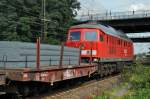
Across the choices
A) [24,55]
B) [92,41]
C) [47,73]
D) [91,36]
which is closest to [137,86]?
[47,73]

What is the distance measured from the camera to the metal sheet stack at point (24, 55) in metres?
13.8

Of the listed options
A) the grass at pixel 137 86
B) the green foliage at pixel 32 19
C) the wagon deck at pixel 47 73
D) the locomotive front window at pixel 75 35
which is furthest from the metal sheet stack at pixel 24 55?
the green foliage at pixel 32 19

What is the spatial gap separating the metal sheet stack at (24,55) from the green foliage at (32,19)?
1207 inches

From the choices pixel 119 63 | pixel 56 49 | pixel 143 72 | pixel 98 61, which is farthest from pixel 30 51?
pixel 119 63

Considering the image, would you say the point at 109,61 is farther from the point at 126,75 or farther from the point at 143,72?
the point at 143,72

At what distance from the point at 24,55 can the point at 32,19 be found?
132ft

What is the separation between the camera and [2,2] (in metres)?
51.7

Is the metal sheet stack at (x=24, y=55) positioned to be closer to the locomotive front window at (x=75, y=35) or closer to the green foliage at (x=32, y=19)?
the locomotive front window at (x=75, y=35)

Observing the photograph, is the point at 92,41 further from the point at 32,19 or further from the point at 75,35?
the point at 32,19

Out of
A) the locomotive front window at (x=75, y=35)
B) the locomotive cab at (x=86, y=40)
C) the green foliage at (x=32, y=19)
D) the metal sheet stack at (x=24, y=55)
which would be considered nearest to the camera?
the metal sheet stack at (x=24, y=55)

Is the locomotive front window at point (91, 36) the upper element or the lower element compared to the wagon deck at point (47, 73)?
upper

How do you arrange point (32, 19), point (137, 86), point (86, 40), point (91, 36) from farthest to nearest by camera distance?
point (32, 19) < point (91, 36) < point (86, 40) < point (137, 86)

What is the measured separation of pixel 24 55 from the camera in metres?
14.5

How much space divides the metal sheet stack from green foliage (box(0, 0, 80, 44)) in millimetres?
30670
